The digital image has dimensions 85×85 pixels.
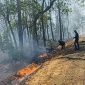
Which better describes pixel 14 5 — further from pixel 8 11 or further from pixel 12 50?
pixel 12 50

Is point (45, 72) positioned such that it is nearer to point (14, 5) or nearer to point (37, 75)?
point (37, 75)

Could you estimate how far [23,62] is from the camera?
33.1 m

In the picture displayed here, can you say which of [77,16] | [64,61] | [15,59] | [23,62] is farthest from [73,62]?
[77,16]

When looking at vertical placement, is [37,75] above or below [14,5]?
below

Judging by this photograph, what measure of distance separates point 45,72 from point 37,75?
702 millimetres

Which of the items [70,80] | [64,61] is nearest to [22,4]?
[64,61]

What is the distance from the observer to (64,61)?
2094 centimetres

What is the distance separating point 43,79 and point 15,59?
793 inches

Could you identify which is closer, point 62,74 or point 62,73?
point 62,74

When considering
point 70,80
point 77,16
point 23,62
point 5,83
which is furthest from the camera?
point 77,16

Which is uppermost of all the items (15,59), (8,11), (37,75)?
(8,11)

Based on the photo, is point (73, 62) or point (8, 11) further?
point (8, 11)

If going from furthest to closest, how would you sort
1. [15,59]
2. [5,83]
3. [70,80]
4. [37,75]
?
[15,59] → [5,83] → [37,75] → [70,80]

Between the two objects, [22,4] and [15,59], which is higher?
[22,4]
